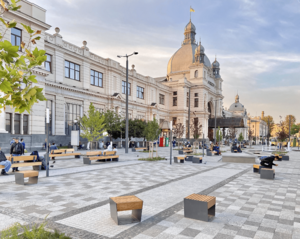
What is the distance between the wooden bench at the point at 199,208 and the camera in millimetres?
6180

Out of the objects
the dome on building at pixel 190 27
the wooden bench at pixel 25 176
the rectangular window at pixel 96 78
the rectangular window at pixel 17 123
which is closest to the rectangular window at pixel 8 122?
the rectangular window at pixel 17 123

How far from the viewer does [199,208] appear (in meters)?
6.25

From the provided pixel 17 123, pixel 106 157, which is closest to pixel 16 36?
pixel 17 123

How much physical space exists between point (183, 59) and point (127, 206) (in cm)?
7612

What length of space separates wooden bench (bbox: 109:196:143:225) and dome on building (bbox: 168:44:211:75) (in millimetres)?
72617

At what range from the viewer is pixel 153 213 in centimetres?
669

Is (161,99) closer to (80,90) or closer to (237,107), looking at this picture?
(80,90)

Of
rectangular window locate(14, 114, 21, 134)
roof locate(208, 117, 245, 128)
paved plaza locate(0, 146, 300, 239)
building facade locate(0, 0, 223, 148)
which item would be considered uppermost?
building facade locate(0, 0, 223, 148)

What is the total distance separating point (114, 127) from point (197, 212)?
2817cm

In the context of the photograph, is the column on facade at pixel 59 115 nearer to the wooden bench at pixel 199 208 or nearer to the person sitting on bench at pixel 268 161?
the person sitting on bench at pixel 268 161

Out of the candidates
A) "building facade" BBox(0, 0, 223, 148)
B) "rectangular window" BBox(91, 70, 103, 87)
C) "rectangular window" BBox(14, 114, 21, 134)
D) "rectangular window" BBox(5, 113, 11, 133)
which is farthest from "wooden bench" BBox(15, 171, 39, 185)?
"rectangular window" BBox(91, 70, 103, 87)

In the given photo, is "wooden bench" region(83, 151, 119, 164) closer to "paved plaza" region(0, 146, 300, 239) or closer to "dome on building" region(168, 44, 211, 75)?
"paved plaza" region(0, 146, 300, 239)

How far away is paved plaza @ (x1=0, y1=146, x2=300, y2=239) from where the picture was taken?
18.1 ft

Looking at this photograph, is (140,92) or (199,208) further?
(140,92)
